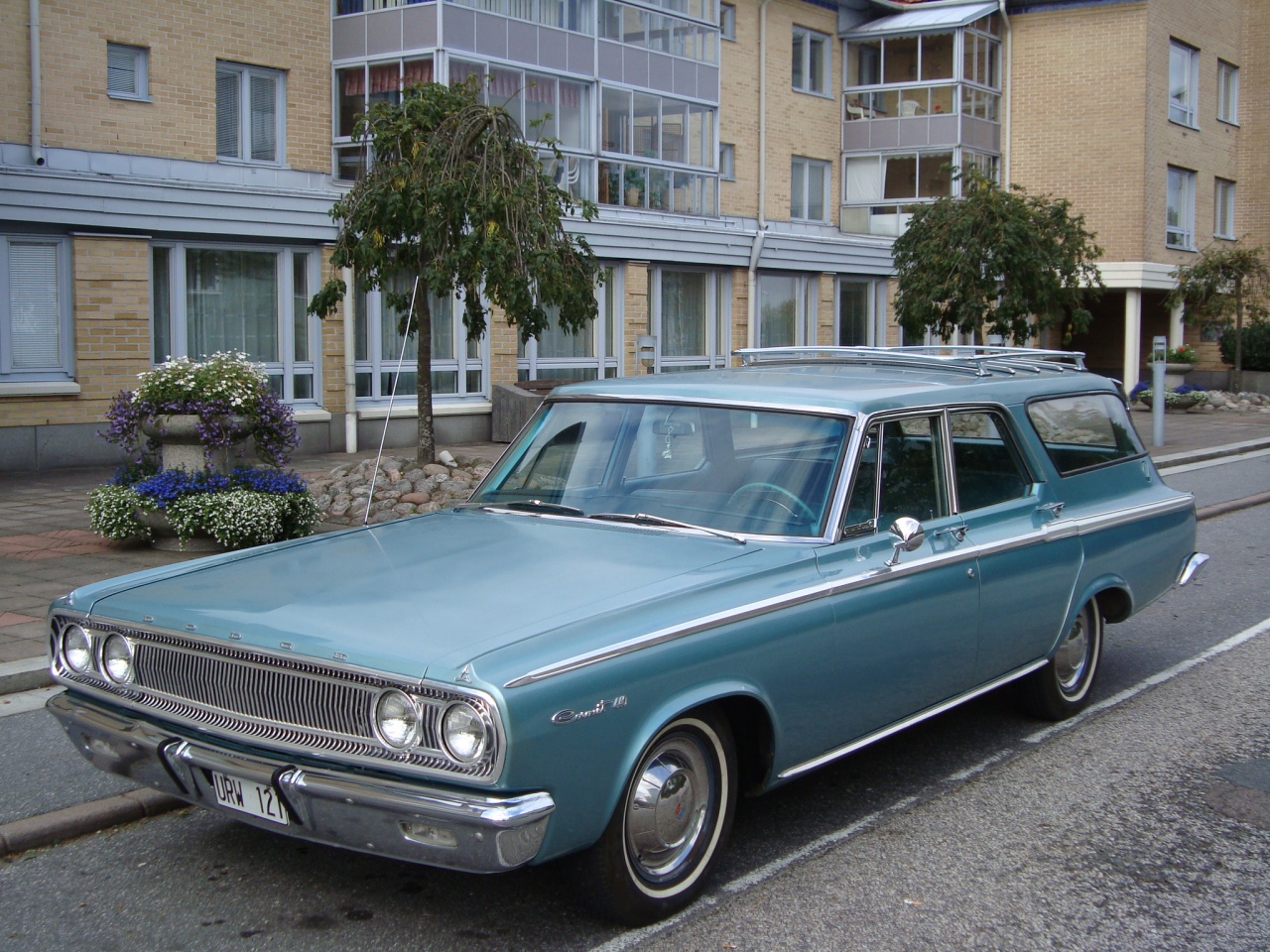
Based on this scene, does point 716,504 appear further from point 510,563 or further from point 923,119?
point 923,119

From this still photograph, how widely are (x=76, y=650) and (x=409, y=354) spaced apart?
16.1 m

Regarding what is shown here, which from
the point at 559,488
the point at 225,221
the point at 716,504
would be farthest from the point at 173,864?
the point at 225,221

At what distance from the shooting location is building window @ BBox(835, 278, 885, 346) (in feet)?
92.7

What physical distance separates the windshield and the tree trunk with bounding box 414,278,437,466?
26.1 ft

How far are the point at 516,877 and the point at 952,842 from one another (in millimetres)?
1563

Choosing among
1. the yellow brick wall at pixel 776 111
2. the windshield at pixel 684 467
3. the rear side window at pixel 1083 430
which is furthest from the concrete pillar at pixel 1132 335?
the windshield at pixel 684 467

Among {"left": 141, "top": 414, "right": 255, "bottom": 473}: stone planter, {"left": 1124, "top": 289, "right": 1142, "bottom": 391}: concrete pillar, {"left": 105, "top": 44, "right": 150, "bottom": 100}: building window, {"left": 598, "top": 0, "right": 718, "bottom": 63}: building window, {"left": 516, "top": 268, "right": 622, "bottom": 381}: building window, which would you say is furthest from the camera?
{"left": 1124, "top": 289, "right": 1142, "bottom": 391}: concrete pillar

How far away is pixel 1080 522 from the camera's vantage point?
599cm

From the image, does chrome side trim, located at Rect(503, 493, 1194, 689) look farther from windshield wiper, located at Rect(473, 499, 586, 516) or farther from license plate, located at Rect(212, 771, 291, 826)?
windshield wiper, located at Rect(473, 499, 586, 516)

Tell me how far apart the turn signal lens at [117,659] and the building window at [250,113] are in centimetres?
1567

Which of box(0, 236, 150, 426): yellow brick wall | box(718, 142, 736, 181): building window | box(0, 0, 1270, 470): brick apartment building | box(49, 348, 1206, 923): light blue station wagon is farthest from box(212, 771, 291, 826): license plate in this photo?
box(718, 142, 736, 181): building window

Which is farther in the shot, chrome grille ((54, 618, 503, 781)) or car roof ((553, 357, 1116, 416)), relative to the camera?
car roof ((553, 357, 1116, 416))

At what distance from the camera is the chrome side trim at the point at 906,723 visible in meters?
4.48

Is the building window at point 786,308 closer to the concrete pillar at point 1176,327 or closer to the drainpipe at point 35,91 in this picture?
the concrete pillar at point 1176,327
